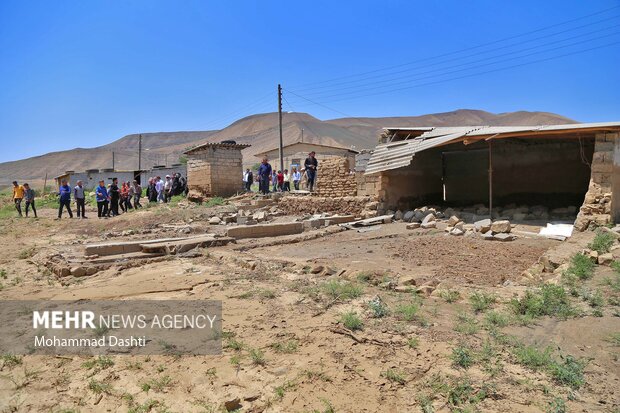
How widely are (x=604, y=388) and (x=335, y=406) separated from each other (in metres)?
1.86

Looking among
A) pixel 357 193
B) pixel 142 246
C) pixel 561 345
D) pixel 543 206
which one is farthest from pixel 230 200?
pixel 561 345

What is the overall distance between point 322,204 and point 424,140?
162 inches

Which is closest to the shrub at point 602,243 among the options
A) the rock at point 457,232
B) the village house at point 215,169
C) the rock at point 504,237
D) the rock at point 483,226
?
the rock at point 504,237

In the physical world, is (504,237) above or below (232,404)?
above

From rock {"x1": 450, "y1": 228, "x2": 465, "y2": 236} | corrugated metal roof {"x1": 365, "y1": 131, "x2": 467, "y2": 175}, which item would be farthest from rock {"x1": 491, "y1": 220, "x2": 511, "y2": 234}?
corrugated metal roof {"x1": 365, "y1": 131, "x2": 467, "y2": 175}

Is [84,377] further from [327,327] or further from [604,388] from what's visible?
[604,388]

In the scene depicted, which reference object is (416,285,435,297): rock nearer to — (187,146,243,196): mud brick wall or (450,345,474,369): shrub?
(450,345,474,369): shrub

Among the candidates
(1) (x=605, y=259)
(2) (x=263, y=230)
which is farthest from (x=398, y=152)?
(1) (x=605, y=259)

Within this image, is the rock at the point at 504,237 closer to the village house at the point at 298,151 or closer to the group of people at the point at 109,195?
the group of people at the point at 109,195

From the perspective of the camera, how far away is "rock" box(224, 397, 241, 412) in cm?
289

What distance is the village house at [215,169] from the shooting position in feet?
58.6

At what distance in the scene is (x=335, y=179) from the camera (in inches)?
572

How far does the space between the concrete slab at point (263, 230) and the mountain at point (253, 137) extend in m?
53.0

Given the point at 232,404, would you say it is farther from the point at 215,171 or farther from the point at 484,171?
the point at 215,171
